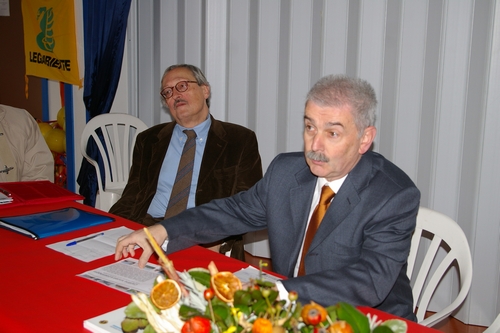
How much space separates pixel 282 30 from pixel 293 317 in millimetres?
2953

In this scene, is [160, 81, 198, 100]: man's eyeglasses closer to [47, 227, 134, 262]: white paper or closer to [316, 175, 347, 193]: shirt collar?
[47, 227, 134, 262]: white paper

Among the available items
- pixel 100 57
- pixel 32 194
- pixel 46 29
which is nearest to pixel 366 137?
pixel 32 194

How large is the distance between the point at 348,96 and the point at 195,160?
4.54 ft

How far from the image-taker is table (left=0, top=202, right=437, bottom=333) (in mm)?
1266

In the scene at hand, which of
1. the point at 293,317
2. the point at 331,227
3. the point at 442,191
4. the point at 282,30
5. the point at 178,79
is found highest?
the point at 282,30

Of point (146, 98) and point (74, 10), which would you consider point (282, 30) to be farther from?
point (74, 10)

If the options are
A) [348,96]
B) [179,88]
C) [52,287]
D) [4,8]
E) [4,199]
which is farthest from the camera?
[4,8]

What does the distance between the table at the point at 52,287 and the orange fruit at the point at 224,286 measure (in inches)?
20.4

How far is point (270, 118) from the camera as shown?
365 cm

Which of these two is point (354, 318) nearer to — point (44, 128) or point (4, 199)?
point (4, 199)

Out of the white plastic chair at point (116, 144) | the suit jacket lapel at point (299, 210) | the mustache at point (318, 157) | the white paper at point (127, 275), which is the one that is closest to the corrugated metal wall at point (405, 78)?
the white plastic chair at point (116, 144)

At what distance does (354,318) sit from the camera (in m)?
0.78

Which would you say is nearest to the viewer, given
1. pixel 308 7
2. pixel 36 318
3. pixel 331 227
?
pixel 36 318

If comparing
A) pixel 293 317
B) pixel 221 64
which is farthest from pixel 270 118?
pixel 293 317
